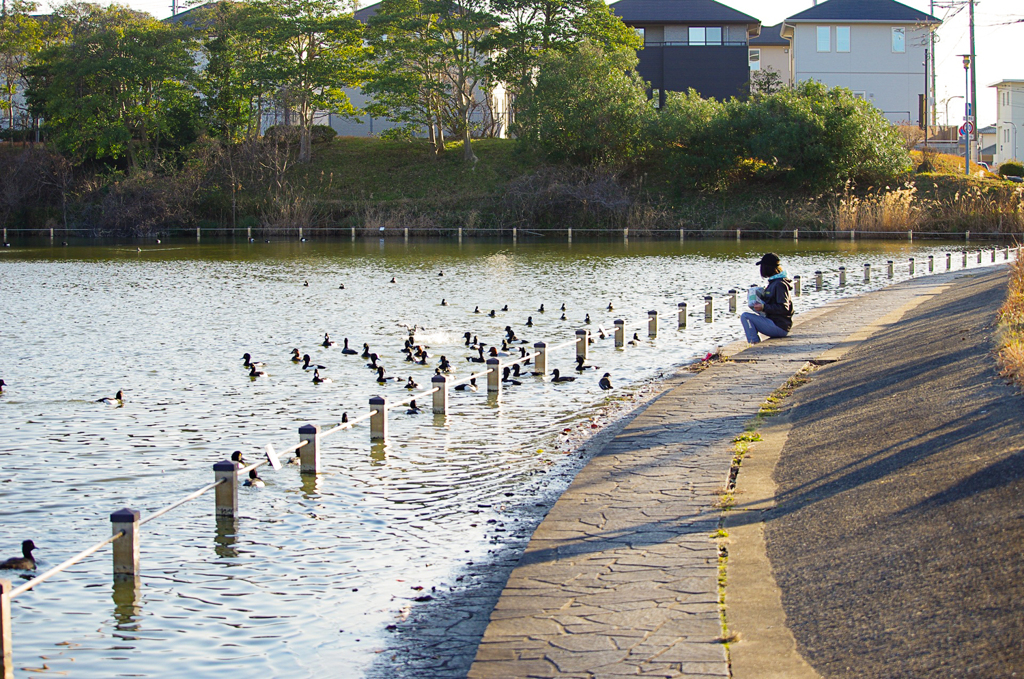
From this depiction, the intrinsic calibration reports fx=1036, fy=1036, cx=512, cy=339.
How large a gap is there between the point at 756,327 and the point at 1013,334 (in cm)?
709

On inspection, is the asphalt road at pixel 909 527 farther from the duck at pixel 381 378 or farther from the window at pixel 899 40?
the window at pixel 899 40

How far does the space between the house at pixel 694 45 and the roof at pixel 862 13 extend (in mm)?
4449

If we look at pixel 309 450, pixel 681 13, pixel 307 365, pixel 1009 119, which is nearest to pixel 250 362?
pixel 307 365

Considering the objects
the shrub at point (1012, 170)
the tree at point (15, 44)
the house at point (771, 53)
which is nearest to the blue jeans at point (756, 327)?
the shrub at point (1012, 170)

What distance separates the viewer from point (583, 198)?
207 feet

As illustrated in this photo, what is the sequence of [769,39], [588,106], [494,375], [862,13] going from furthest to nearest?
[769,39]
[862,13]
[588,106]
[494,375]

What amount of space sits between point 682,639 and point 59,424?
10705 mm

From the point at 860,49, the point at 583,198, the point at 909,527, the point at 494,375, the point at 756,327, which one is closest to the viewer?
the point at 909,527

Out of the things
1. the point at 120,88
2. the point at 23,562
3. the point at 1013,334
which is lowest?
the point at 23,562

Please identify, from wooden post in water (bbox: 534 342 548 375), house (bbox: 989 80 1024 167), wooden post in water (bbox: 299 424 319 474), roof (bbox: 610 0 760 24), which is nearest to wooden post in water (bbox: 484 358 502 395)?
wooden post in water (bbox: 534 342 548 375)

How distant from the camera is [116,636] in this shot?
289 inches

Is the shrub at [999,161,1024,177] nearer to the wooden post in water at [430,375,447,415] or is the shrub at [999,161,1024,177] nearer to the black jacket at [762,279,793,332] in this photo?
the black jacket at [762,279,793,332]

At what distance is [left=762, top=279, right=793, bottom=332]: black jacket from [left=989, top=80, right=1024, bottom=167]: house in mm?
88645

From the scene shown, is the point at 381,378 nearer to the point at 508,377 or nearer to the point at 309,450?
the point at 508,377
